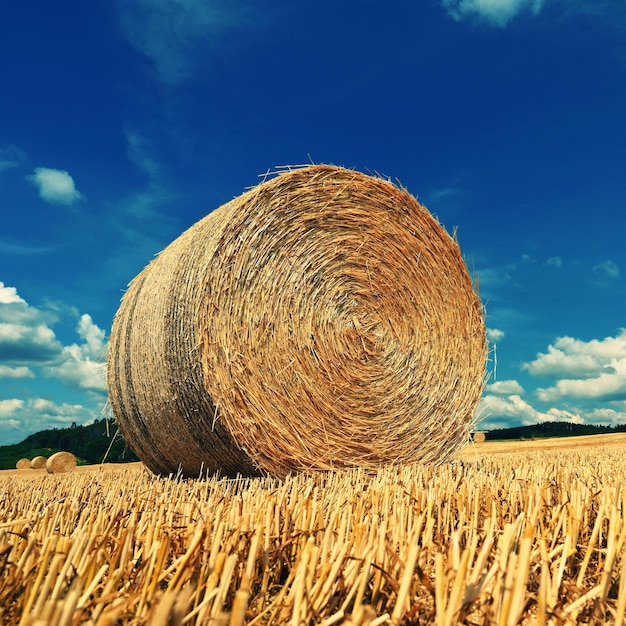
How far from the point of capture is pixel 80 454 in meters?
12.4

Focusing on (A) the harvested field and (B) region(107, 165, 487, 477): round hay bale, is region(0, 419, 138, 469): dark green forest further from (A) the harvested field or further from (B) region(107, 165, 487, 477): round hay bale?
(A) the harvested field

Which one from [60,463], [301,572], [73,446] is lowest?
[301,572]

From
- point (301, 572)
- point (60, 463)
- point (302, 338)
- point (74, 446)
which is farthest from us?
point (74, 446)

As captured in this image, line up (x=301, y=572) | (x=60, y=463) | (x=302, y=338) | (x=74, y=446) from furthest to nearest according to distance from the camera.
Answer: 1. (x=74, y=446)
2. (x=60, y=463)
3. (x=302, y=338)
4. (x=301, y=572)

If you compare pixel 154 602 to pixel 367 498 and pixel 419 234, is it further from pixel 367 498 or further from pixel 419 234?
pixel 419 234

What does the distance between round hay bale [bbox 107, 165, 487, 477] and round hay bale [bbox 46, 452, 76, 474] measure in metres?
3.41

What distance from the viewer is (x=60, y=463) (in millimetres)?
9125

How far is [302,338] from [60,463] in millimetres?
5688

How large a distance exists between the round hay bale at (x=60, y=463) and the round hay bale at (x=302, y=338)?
3.41 m

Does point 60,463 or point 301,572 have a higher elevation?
point 60,463

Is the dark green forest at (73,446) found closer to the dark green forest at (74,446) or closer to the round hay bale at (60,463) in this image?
the dark green forest at (74,446)

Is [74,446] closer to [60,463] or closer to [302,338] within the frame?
[60,463]

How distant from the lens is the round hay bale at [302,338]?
4734 millimetres

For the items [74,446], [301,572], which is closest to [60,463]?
[74,446]
